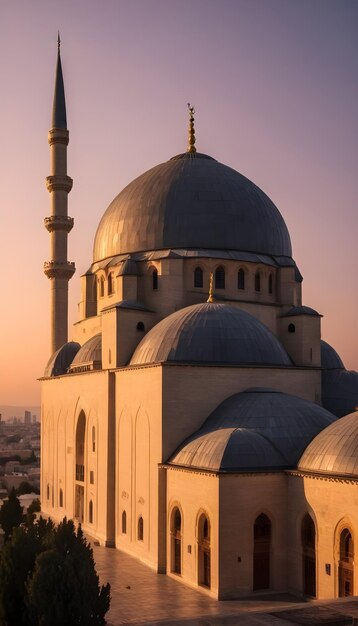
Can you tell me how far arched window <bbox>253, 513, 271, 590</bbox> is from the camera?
19797mm

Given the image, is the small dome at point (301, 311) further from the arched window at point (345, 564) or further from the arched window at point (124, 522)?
the arched window at point (345, 564)

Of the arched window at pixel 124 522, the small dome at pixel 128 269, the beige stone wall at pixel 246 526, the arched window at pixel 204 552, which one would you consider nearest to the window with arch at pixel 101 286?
the small dome at pixel 128 269

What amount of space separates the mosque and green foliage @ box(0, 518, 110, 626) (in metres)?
4.36

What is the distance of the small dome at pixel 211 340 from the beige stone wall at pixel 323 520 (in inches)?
208

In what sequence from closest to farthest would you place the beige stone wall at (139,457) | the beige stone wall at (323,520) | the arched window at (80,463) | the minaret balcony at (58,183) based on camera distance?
the beige stone wall at (323,520) < the beige stone wall at (139,457) < the arched window at (80,463) < the minaret balcony at (58,183)

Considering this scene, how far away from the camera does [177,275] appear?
28594mm

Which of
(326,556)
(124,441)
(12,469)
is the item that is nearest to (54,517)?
(124,441)

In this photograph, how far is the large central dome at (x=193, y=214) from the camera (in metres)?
29.8

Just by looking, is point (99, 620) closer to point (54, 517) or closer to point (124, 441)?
point (124, 441)

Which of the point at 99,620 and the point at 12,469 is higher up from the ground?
the point at 99,620

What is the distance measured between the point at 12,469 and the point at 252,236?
4718 centimetres

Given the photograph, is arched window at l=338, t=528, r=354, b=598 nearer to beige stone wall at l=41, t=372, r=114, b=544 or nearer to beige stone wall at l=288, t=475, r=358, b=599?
beige stone wall at l=288, t=475, r=358, b=599

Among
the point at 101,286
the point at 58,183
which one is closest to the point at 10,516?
the point at 101,286

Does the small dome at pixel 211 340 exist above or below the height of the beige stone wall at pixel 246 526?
above
